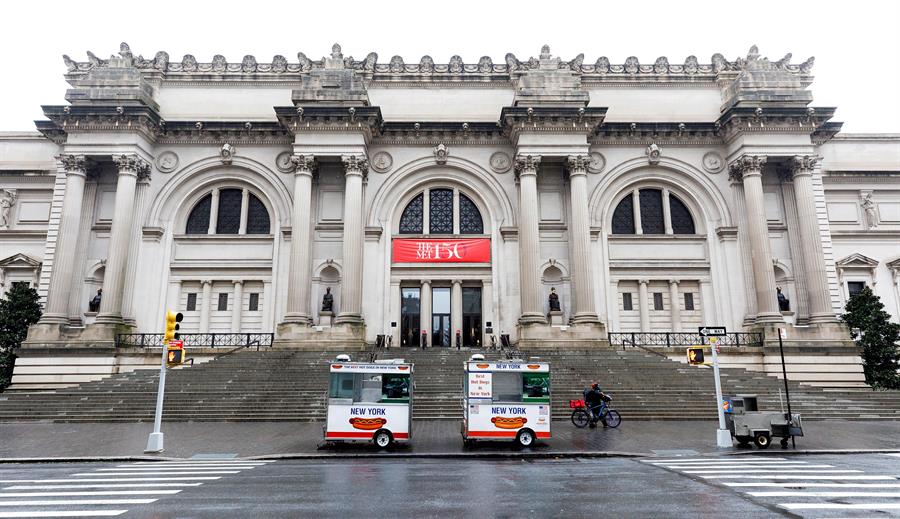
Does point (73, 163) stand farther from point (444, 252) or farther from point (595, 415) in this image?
point (595, 415)

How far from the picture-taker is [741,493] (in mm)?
9031

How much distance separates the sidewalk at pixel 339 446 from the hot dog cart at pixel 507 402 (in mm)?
429

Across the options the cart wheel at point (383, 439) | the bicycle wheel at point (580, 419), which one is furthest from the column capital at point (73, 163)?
the bicycle wheel at point (580, 419)

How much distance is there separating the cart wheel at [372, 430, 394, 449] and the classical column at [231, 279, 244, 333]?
20.2m

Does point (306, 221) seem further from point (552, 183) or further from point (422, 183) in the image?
point (552, 183)

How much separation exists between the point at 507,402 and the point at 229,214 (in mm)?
25234

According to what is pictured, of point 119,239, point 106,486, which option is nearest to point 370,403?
point 106,486

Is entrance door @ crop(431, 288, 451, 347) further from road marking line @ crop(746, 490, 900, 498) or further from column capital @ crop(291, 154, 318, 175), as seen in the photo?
road marking line @ crop(746, 490, 900, 498)

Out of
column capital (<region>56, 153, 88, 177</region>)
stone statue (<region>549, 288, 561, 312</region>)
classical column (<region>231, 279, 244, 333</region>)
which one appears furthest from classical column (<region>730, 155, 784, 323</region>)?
column capital (<region>56, 153, 88, 177</region>)

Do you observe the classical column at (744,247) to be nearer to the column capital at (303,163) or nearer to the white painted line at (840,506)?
the white painted line at (840,506)

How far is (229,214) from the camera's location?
110 feet

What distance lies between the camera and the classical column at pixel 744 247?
31047 mm

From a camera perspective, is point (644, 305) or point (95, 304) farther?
point (644, 305)

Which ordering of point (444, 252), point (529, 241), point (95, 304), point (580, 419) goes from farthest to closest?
point (444, 252), point (95, 304), point (529, 241), point (580, 419)
